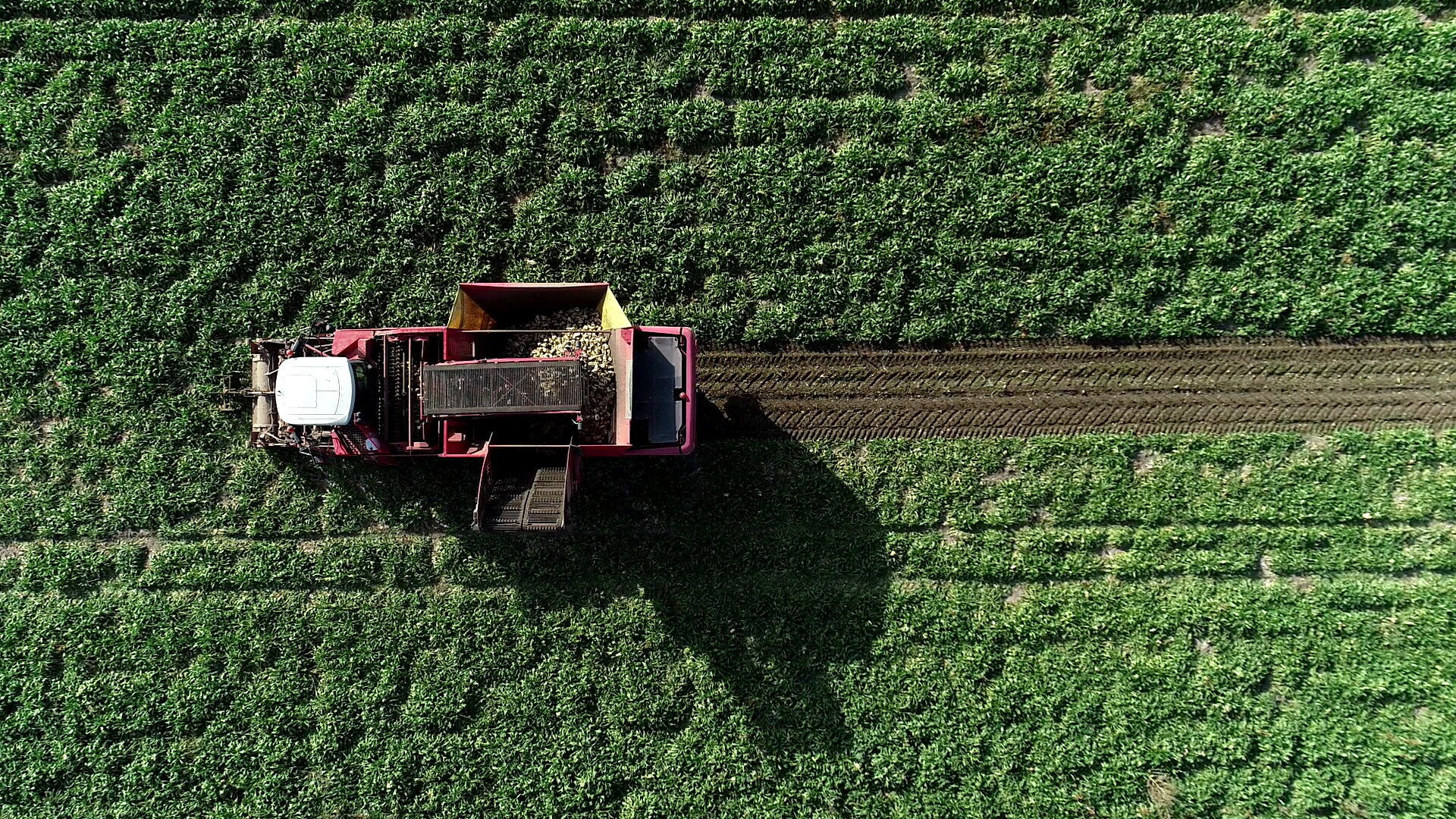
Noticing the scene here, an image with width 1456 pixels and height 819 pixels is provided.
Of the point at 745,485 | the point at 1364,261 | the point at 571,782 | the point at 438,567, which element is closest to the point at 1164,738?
the point at 745,485

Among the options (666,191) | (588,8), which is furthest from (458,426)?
(588,8)

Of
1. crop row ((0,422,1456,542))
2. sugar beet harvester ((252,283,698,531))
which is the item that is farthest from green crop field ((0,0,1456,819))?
sugar beet harvester ((252,283,698,531))

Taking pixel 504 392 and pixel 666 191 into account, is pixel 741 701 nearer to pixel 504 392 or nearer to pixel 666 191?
pixel 504 392

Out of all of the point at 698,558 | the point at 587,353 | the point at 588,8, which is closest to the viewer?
the point at 587,353

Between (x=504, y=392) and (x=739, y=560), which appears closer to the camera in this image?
(x=504, y=392)

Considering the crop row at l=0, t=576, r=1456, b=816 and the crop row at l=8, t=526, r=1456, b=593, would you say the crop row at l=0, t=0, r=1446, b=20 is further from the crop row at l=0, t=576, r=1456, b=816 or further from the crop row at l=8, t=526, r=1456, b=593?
the crop row at l=0, t=576, r=1456, b=816

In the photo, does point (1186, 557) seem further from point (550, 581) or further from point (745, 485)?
point (550, 581)
